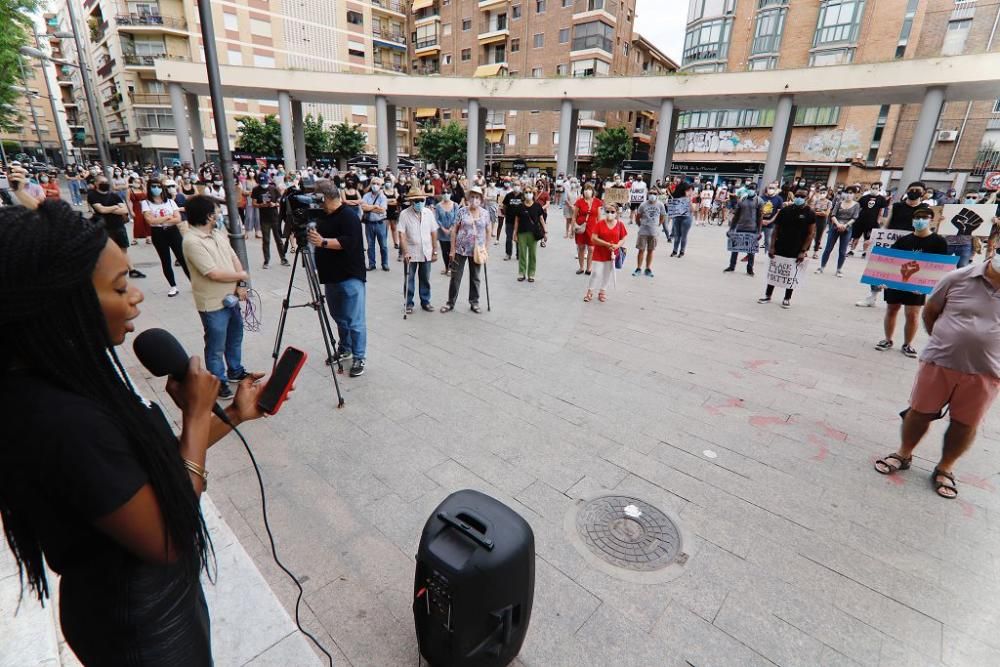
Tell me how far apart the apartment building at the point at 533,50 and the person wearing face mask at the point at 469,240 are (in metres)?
36.4

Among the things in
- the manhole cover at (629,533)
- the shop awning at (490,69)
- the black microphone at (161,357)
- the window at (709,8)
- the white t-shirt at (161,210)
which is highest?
the window at (709,8)

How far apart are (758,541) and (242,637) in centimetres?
318

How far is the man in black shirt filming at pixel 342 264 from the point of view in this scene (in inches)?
205

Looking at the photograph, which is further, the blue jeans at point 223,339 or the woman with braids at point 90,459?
the blue jeans at point 223,339

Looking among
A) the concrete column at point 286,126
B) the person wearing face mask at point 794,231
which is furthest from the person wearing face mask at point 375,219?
the concrete column at point 286,126

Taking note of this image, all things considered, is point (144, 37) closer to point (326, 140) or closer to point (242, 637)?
point (326, 140)

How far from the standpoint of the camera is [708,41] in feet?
143

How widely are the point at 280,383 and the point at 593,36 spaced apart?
1948 inches

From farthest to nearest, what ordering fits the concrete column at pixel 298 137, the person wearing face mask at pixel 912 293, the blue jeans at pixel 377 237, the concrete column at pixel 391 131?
the concrete column at pixel 391 131 → the concrete column at pixel 298 137 → the blue jeans at pixel 377 237 → the person wearing face mask at pixel 912 293

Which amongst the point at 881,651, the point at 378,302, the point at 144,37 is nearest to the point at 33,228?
the point at 881,651

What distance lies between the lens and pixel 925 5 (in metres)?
34.6

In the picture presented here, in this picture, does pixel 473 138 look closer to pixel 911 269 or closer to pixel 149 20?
pixel 911 269

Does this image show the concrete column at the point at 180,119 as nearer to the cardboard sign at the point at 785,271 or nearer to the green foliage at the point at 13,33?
the green foliage at the point at 13,33

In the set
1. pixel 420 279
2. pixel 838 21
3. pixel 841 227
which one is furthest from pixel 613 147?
pixel 420 279
